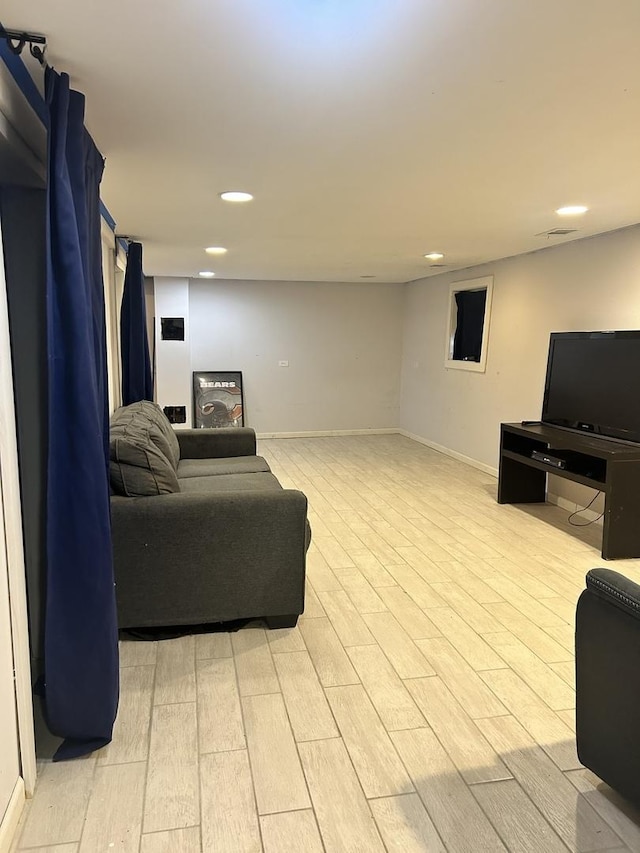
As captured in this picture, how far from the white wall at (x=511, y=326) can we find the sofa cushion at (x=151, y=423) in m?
3.21

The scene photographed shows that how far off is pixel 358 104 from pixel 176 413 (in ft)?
20.1

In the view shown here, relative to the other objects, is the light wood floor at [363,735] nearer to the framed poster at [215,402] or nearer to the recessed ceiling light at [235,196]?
the recessed ceiling light at [235,196]

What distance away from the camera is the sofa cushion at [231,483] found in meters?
3.38

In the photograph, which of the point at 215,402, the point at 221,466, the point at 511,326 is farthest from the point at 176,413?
the point at 511,326

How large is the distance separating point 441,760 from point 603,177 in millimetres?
2581

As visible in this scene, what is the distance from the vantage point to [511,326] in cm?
548

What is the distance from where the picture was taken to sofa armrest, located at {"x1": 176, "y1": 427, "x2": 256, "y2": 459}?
14.8ft

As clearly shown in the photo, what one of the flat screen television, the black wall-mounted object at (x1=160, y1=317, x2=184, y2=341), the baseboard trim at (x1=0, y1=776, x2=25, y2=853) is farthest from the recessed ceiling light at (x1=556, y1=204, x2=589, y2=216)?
Answer: the black wall-mounted object at (x1=160, y1=317, x2=184, y2=341)

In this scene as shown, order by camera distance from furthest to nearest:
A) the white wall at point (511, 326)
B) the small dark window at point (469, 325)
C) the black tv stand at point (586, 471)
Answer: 1. the small dark window at point (469, 325)
2. the white wall at point (511, 326)
3. the black tv stand at point (586, 471)

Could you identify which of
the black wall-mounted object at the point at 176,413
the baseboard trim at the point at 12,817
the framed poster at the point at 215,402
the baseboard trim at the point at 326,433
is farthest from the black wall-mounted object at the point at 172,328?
the baseboard trim at the point at 12,817

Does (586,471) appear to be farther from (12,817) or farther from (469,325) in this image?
(12,817)

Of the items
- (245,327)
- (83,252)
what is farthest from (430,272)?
(83,252)

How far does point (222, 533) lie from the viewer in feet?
8.48

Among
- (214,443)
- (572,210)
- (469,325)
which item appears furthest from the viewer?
(469,325)
